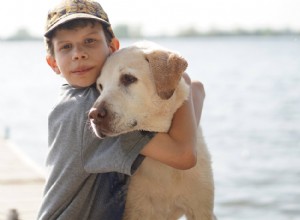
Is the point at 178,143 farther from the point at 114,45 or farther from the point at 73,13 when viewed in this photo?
the point at 73,13

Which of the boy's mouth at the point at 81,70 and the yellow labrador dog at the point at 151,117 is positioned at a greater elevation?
the boy's mouth at the point at 81,70

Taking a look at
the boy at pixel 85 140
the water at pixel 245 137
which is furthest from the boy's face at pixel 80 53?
the water at pixel 245 137

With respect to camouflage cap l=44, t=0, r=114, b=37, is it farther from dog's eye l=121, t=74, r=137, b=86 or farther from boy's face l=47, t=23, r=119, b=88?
dog's eye l=121, t=74, r=137, b=86

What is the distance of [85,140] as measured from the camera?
9.96 ft

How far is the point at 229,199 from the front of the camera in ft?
29.8

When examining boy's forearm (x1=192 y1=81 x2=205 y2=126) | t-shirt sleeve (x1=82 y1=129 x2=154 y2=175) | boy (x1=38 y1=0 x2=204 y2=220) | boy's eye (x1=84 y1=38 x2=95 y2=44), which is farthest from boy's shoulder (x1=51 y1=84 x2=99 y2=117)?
boy's forearm (x1=192 y1=81 x2=205 y2=126)

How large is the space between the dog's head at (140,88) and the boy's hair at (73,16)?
0.70ft

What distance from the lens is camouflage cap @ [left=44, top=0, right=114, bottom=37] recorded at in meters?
3.10

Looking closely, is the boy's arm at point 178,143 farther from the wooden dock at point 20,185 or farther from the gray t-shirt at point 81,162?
the wooden dock at point 20,185

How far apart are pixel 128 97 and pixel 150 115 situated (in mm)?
160

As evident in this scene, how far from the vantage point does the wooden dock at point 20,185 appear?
213 inches

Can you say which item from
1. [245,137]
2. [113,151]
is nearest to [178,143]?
[113,151]

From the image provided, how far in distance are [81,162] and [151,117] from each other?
1.39ft

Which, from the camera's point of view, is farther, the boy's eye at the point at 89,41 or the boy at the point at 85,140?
the boy's eye at the point at 89,41
